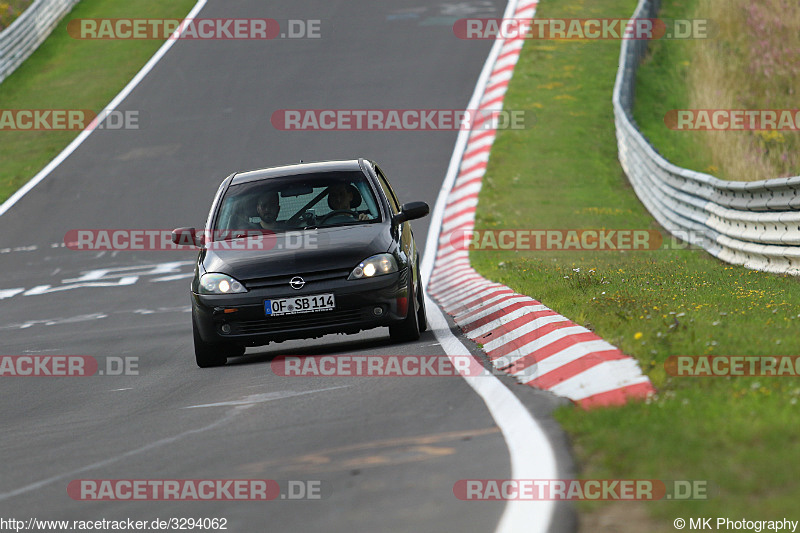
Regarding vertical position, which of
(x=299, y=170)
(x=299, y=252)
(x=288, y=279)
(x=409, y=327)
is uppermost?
(x=299, y=170)

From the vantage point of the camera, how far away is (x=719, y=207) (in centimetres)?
1559

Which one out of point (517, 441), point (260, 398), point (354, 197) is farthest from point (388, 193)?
point (517, 441)

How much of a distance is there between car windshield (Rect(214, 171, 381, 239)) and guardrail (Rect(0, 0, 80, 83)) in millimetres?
21585

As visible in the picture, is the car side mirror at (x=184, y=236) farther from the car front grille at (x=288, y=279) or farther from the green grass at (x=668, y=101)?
the green grass at (x=668, y=101)

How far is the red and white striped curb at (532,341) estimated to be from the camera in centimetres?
703

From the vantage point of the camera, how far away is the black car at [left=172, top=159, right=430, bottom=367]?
406 inches

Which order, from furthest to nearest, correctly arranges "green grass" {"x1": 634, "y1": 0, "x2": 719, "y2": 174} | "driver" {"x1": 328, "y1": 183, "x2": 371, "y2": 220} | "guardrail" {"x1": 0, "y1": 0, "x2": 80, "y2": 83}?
A: 1. "guardrail" {"x1": 0, "y1": 0, "x2": 80, "y2": 83}
2. "green grass" {"x1": 634, "y1": 0, "x2": 719, "y2": 174}
3. "driver" {"x1": 328, "y1": 183, "x2": 371, "y2": 220}

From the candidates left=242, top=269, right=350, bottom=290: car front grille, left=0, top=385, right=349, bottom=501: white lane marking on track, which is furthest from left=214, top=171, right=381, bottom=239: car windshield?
left=0, top=385, right=349, bottom=501: white lane marking on track

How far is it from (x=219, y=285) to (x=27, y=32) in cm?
2445

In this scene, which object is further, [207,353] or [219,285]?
[207,353]

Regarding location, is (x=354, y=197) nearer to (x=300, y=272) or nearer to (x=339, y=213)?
(x=339, y=213)

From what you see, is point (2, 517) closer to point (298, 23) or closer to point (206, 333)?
point (206, 333)

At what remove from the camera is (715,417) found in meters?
5.62

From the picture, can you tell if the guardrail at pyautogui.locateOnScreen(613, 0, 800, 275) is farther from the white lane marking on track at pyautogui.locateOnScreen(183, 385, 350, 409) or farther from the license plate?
the white lane marking on track at pyautogui.locateOnScreen(183, 385, 350, 409)
